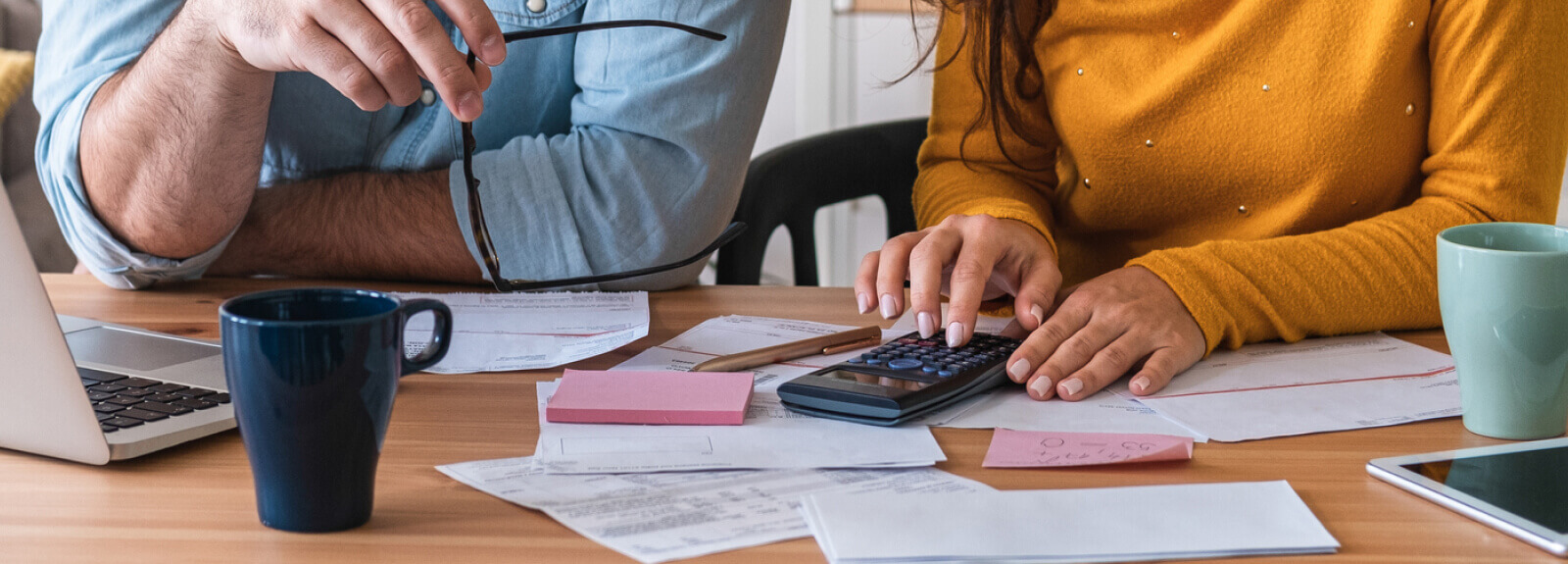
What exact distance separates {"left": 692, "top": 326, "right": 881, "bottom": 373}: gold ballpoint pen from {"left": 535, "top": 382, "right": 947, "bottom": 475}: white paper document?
0.09m

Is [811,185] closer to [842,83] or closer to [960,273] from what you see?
[960,273]

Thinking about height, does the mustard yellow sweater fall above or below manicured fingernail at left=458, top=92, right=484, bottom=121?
below

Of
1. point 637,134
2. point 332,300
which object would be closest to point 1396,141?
point 637,134

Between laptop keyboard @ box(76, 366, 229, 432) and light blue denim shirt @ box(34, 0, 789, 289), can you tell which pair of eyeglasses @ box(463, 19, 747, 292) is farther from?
laptop keyboard @ box(76, 366, 229, 432)

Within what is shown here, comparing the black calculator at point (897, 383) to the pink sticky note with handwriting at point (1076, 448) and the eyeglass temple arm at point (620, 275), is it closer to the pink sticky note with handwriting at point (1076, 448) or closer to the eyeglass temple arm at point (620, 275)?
the pink sticky note with handwriting at point (1076, 448)

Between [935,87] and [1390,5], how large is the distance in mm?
391

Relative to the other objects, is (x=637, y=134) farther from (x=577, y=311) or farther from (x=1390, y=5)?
(x=1390, y=5)

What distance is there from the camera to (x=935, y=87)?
1.11 metres

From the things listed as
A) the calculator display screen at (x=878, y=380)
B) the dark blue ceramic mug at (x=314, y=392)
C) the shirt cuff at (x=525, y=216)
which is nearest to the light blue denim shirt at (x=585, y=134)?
the shirt cuff at (x=525, y=216)

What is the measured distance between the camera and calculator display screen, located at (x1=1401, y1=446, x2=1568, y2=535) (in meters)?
0.47

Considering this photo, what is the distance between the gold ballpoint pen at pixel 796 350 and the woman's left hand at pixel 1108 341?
119 mm

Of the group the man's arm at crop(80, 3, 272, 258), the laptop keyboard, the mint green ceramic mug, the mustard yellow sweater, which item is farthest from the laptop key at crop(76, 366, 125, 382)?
the mint green ceramic mug

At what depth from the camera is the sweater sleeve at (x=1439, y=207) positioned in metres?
0.78

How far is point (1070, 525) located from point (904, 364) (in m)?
0.20
